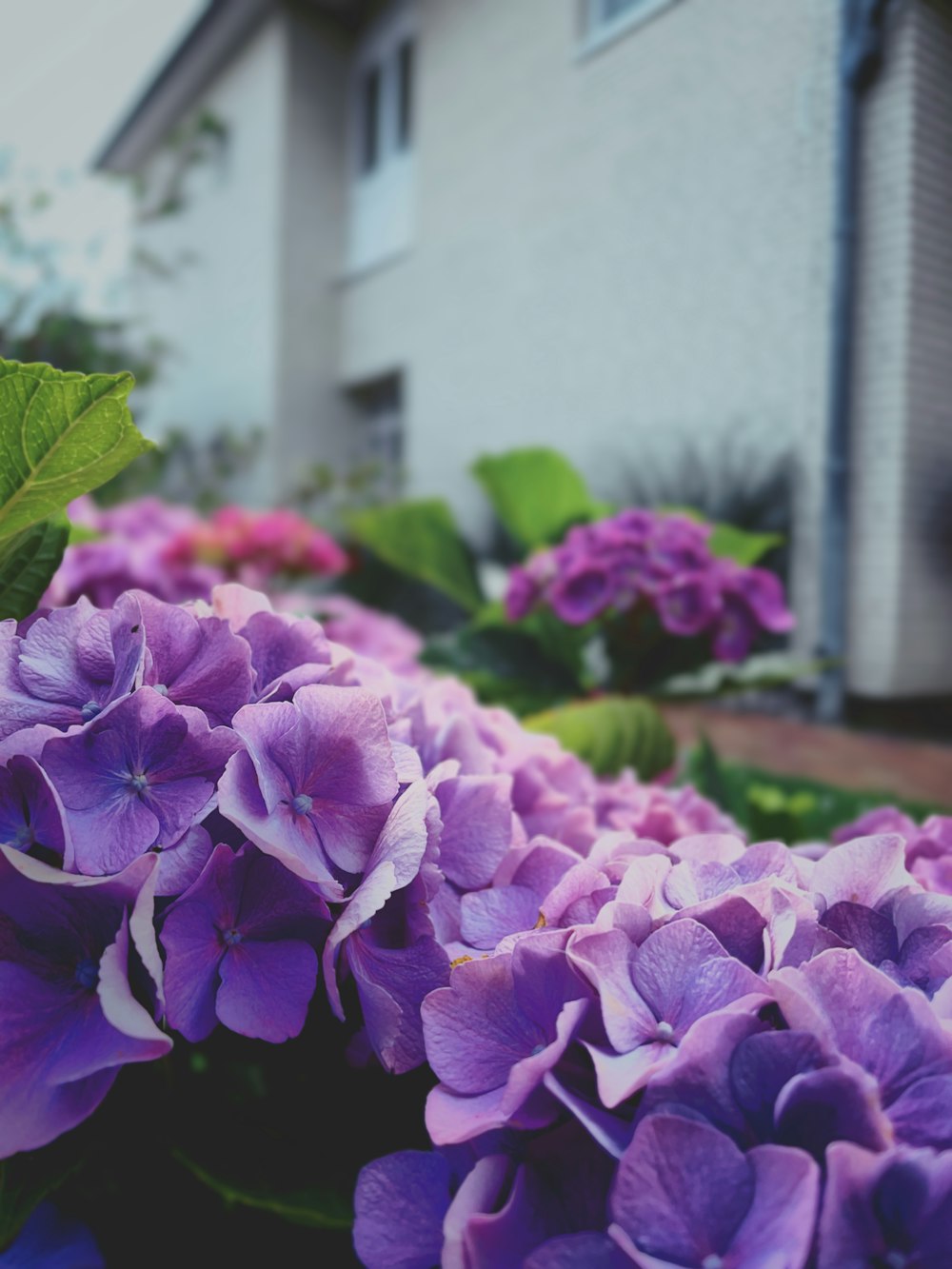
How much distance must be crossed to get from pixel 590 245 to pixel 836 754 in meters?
1.68

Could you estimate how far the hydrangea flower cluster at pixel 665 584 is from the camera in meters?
1.10

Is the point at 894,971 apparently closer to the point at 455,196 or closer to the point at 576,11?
the point at 576,11

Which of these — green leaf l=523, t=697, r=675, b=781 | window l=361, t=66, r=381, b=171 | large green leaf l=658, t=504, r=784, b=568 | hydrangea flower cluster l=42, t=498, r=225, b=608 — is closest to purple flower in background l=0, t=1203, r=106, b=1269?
green leaf l=523, t=697, r=675, b=781

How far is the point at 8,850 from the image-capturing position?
10.1 inches

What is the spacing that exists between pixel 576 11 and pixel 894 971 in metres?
2.61

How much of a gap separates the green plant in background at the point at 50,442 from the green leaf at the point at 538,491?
1092 mm

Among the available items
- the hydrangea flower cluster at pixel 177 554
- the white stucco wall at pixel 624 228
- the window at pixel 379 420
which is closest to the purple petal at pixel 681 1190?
the hydrangea flower cluster at pixel 177 554

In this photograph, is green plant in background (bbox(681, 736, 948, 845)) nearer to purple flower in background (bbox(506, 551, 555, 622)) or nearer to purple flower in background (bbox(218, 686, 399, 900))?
purple flower in background (bbox(506, 551, 555, 622))

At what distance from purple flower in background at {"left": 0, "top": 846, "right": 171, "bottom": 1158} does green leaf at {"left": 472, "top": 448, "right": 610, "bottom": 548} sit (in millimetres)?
1191

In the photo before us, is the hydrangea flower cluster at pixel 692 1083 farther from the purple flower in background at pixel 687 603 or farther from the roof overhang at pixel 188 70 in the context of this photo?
the roof overhang at pixel 188 70

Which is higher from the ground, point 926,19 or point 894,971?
point 926,19

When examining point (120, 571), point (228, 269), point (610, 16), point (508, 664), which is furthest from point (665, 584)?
point (228, 269)

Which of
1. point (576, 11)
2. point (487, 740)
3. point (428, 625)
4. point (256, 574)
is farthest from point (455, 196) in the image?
point (487, 740)

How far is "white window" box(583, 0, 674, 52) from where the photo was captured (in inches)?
71.6
